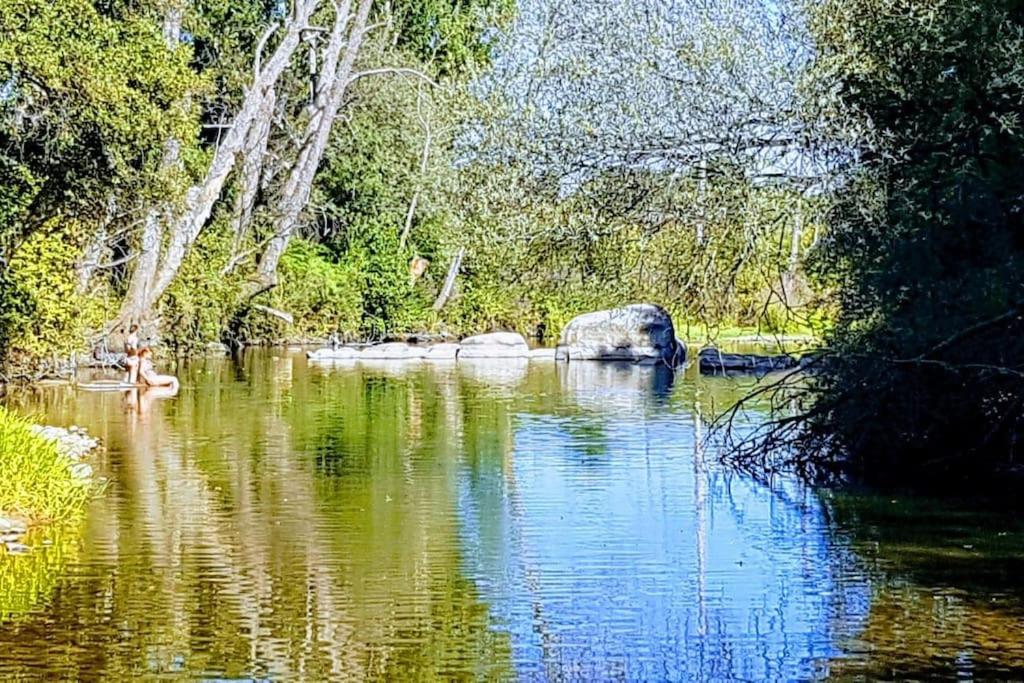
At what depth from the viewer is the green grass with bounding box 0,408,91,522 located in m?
11.6

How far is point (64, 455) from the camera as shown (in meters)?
13.7

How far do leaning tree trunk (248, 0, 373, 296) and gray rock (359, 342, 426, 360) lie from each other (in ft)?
9.46

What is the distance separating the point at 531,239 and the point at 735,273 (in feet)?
6.56

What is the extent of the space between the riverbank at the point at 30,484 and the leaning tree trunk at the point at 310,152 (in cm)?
2064

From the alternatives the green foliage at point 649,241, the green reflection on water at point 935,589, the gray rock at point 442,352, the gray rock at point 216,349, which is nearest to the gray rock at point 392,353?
the gray rock at point 442,352

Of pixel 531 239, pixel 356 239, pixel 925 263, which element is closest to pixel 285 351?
pixel 356 239

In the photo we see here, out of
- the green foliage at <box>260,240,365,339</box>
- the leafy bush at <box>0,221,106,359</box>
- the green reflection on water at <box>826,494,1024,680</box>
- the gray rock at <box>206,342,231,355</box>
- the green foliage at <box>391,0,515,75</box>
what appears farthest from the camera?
the green foliage at <box>391,0,515,75</box>

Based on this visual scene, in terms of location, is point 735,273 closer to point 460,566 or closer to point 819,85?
point 819,85

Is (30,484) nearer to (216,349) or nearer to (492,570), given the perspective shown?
(492,570)

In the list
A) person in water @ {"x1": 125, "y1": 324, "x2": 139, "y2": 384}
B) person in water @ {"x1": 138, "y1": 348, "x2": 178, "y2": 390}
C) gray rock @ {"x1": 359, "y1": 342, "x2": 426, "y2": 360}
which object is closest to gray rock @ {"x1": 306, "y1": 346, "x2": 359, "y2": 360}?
gray rock @ {"x1": 359, "y1": 342, "x2": 426, "y2": 360}

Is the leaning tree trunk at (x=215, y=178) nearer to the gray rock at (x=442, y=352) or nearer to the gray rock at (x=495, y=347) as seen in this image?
the gray rock at (x=442, y=352)

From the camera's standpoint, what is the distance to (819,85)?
12844 mm

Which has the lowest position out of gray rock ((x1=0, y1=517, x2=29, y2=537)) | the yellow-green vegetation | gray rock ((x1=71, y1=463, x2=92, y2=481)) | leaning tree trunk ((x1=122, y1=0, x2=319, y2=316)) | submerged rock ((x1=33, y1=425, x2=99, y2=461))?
the yellow-green vegetation

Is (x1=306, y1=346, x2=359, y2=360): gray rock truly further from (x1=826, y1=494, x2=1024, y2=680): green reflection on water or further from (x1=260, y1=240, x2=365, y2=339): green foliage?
(x1=826, y1=494, x2=1024, y2=680): green reflection on water
